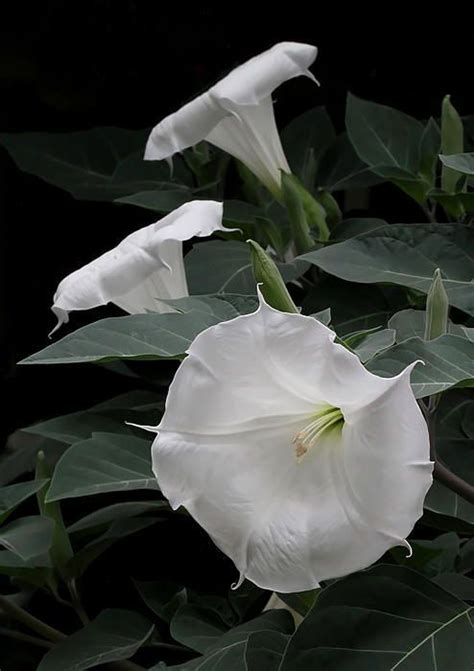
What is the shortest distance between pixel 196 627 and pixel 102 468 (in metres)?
0.17

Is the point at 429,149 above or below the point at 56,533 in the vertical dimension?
above

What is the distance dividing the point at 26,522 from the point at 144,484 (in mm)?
153

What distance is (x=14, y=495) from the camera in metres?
0.91

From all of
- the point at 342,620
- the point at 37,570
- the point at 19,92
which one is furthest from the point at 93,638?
the point at 19,92

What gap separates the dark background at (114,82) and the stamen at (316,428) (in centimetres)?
87

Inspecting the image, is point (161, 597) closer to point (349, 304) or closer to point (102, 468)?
point (102, 468)

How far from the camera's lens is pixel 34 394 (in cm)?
148

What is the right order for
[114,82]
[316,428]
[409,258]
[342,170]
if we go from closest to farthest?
[316,428], [409,258], [342,170], [114,82]

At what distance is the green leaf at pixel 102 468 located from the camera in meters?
0.84

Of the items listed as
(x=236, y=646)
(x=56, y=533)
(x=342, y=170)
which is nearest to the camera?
(x=236, y=646)

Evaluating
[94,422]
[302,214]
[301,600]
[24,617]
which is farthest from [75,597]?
[302,214]

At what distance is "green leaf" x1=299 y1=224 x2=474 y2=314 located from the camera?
824 millimetres

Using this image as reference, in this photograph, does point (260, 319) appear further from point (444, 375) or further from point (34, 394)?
point (34, 394)

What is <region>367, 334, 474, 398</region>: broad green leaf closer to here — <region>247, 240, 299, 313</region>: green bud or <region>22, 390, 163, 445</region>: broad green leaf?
<region>247, 240, 299, 313</region>: green bud
